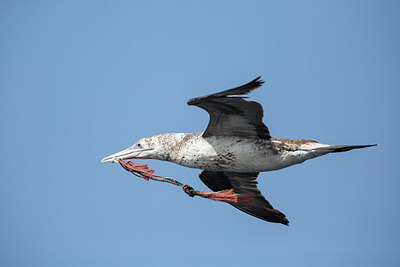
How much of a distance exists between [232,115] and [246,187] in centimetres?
275

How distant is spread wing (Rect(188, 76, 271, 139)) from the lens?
9312 millimetres

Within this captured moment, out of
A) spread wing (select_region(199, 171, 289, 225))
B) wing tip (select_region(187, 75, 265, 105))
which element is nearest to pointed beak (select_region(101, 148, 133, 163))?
spread wing (select_region(199, 171, 289, 225))

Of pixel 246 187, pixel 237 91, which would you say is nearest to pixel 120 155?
pixel 246 187

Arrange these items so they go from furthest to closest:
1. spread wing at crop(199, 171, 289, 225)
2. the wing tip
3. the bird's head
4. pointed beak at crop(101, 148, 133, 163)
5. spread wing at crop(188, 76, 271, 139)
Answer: spread wing at crop(199, 171, 289, 225), pointed beak at crop(101, 148, 133, 163), the bird's head, spread wing at crop(188, 76, 271, 139), the wing tip

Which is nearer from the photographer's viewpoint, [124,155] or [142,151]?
[142,151]

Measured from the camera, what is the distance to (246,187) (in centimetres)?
1223

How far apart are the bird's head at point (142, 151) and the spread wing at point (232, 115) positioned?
1276 mm

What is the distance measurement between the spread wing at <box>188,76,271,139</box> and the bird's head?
1276 mm

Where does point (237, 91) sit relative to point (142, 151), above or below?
above

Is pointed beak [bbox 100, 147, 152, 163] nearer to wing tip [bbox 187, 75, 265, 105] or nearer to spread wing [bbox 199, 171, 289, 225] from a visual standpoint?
spread wing [bbox 199, 171, 289, 225]

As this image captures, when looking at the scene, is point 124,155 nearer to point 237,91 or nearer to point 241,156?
point 241,156

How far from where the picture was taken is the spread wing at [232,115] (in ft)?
30.6

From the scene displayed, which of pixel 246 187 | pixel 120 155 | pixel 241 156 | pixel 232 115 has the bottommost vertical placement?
pixel 246 187

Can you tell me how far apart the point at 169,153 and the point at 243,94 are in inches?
109
